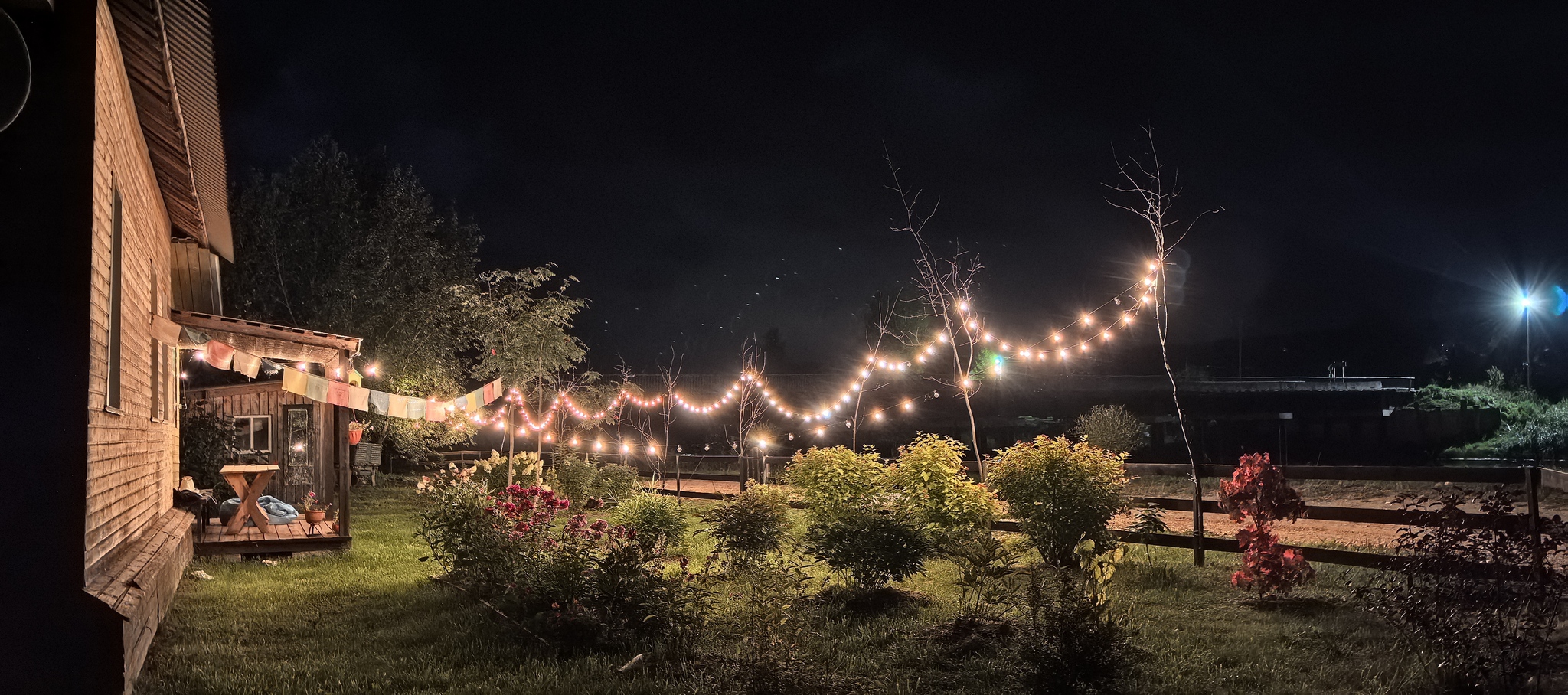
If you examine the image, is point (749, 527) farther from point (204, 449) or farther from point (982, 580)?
point (204, 449)

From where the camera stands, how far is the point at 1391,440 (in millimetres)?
26031

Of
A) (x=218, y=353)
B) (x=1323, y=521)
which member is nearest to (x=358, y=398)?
(x=218, y=353)

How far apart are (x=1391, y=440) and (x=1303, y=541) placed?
18280mm

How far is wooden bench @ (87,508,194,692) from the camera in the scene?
4762 millimetres

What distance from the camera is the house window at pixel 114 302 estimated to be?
5.82 metres

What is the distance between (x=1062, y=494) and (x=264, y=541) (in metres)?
8.44

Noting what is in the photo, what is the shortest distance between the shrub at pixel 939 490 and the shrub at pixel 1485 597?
4161mm

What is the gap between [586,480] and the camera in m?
16.5

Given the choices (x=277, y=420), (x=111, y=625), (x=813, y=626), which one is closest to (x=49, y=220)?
(x=111, y=625)

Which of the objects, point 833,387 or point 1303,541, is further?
point 833,387

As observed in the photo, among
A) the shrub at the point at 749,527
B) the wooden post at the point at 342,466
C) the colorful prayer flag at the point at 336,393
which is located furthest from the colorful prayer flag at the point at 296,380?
the shrub at the point at 749,527

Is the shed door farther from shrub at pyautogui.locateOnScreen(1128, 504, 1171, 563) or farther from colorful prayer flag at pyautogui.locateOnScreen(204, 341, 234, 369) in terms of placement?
shrub at pyautogui.locateOnScreen(1128, 504, 1171, 563)

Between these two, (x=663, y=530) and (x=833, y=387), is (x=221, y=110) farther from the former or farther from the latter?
(x=833, y=387)

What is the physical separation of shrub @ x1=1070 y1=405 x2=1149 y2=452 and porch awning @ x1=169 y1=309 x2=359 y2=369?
14.6 metres
